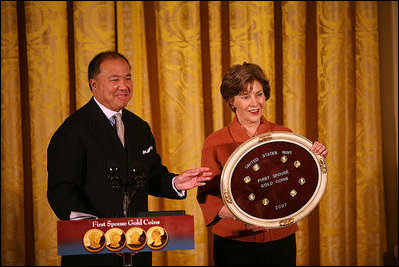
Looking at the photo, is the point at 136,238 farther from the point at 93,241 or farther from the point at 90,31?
the point at 90,31

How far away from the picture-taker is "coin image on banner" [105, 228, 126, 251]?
134 cm

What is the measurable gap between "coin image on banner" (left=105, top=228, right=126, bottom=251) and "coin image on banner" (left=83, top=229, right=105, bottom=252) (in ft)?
0.06

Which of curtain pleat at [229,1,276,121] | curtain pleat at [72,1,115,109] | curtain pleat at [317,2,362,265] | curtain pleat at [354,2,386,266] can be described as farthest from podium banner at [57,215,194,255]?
curtain pleat at [354,2,386,266]

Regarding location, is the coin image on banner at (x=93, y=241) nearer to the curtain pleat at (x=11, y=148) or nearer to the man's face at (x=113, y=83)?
the man's face at (x=113, y=83)

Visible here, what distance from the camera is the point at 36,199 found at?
2.41m

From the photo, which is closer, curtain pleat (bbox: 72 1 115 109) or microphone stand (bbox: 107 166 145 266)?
microphone stand (bbox: 107 166 145 266)

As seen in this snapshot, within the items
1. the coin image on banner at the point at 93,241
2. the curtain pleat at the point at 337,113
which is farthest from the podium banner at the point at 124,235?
the curtain pleat at the point at 337,113

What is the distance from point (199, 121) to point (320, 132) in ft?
2.66

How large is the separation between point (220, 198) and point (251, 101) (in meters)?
0.41

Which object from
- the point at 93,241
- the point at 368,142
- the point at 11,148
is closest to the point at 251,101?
the point at 93,241

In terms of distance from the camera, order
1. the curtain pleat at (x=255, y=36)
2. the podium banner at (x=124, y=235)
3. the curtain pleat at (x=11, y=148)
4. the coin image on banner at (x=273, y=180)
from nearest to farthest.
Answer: the podium banner at (x=124, y=235)
the coin image on banner at (x=273, y=180)
the curtain pleat at (x=11, y=148)
the curtain pleat at (x=255, y=36)

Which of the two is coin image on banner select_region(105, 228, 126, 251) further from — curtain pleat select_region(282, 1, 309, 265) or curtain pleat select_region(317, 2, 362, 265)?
curtain pleat select_region(317, 2, 362, 265)

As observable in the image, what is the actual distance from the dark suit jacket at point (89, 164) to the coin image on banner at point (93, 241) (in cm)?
10

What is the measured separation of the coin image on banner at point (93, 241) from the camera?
4.35ft
